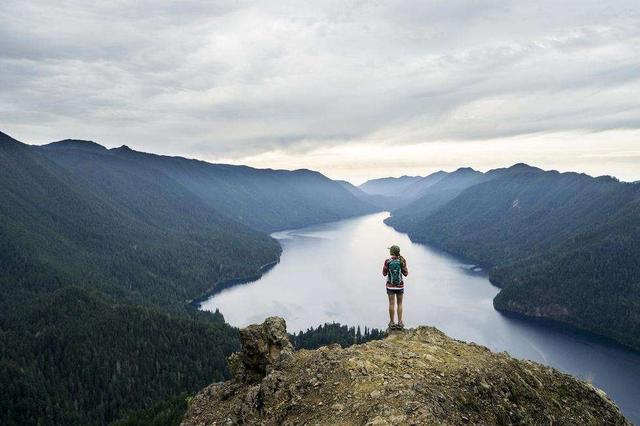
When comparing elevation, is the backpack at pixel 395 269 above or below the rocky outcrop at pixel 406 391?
above

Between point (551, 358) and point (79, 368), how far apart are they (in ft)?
663

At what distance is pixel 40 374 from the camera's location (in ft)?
609

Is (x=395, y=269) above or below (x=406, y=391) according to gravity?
above

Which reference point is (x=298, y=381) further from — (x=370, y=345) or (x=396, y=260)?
(x=396, y=260)

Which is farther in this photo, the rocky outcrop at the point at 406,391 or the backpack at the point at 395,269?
the backpack at the point at 395,269

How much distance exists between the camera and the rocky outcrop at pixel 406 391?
57.6 ft

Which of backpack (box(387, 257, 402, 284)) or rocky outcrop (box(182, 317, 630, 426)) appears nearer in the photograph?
rocky outcrop (box(182, 317, 630, 426))

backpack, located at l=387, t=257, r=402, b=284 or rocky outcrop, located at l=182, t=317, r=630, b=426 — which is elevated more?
backpack, located at l=387, t=257, r=402, b=284

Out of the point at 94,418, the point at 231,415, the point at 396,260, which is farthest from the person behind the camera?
the point at 94,418

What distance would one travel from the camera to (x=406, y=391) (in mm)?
17672

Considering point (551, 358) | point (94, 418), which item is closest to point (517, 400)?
point (94, 418)

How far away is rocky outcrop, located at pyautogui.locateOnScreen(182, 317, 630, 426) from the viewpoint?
1755 centimetres

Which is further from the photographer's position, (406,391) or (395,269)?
(395,269)

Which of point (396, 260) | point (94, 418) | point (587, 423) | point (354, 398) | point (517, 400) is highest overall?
point (396, 260)
